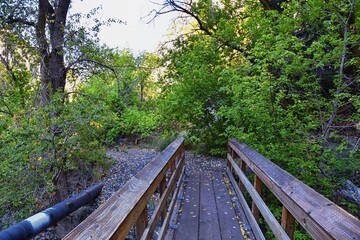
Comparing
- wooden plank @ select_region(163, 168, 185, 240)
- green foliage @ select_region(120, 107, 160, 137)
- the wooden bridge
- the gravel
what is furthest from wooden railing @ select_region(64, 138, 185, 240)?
green foliage @ select_region(120, 107, 160, 137)

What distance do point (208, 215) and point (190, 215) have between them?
0.22 metres

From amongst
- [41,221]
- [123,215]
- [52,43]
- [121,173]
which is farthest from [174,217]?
[52,43]

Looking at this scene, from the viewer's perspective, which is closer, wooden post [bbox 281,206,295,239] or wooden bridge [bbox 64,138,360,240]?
wooden bridge [bbox 64,138,360,240]

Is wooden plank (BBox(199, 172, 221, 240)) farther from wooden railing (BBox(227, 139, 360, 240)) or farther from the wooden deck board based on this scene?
wooden railing (BBox(227, 139, 360, 240))

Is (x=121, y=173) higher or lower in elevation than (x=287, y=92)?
lower

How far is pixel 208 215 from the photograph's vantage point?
317 cm

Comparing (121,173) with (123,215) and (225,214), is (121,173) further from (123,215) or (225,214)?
(123,215)

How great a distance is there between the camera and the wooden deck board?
265cm

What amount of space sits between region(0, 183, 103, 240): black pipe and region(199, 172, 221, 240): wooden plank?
7.47 ft

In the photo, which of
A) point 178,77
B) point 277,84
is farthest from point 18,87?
point 277,84

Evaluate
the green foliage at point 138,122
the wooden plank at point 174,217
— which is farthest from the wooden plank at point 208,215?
the green foliage at point 138,122

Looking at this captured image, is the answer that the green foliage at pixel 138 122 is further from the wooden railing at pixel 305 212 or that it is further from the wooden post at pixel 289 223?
the wooden post at pixel 289 223

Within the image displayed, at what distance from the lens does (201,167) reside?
7.11 m

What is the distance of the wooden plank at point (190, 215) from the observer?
2.64 m
